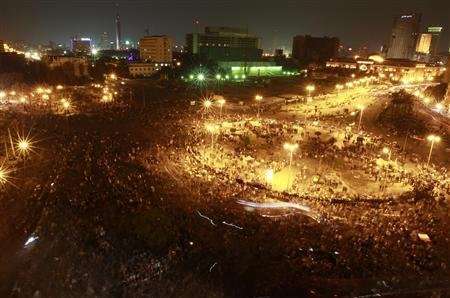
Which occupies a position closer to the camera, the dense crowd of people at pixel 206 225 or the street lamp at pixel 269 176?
the dense crowd of people at pixel 206 225

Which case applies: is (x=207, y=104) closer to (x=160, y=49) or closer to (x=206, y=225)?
(x=206, y=225)

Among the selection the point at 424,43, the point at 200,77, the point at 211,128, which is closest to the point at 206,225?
the point at 211,128

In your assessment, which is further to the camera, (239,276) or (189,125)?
(189,125)

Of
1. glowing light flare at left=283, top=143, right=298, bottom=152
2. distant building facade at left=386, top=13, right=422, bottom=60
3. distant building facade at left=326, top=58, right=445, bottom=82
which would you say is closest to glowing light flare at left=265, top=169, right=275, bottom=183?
glowing light flare at left=283, top=143, right=298, bottom=152

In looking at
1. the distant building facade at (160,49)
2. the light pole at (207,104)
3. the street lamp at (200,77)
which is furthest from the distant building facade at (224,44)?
the light pole at (207,104)

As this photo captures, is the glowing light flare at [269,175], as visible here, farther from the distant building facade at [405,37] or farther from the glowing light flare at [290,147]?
the distant building facade at [405,37]

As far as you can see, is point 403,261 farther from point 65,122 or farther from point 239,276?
point 65,122

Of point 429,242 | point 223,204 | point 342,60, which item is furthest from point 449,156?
point 342,60
